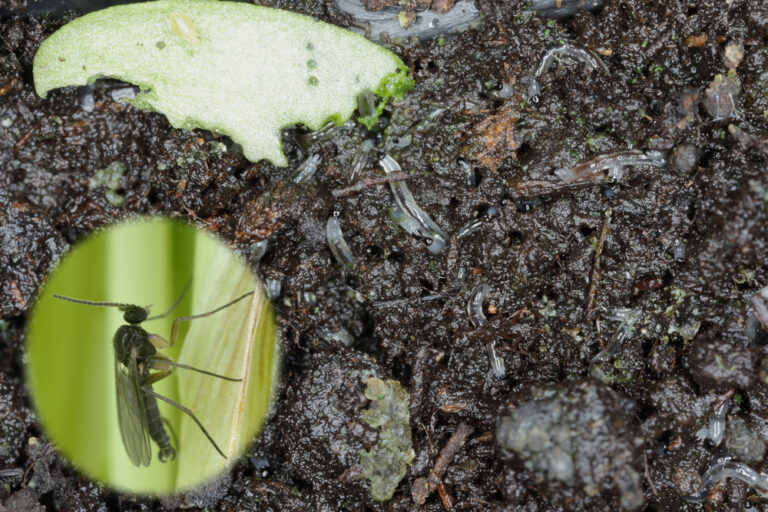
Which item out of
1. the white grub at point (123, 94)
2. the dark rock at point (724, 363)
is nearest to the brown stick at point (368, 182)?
the white grub at point (123, 94)

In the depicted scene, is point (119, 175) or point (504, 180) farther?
point (119, 175)

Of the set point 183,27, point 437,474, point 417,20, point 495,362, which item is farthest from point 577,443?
point 183,27

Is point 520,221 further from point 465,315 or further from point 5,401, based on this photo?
point 5,401

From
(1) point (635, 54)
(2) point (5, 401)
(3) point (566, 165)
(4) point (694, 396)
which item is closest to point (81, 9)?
(2) point (5, 401)

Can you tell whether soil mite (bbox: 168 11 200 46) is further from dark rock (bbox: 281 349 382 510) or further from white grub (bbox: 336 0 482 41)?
dark rock (bbox: 281 349 382 510)

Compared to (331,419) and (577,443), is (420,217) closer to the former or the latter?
(331,419)

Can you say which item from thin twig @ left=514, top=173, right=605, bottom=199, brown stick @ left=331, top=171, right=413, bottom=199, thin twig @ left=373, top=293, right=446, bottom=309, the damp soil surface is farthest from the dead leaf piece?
thin twig @ left=373, top=293, right=446, bottom=309
